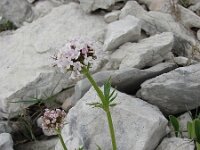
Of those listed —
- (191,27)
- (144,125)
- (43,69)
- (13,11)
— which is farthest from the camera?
(13,11)

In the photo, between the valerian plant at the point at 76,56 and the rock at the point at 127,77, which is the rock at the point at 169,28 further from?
the valerian plant at the point at 76,56

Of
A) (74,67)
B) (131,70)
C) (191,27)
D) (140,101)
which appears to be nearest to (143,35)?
(191,27)

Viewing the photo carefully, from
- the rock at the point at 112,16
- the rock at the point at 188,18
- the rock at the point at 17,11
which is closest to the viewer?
the rock at the point at 188,18

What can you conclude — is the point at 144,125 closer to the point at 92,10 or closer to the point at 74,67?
the point at 74,67

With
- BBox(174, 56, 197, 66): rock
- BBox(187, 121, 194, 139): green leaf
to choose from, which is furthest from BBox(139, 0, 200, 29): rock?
BBox(187, 121, 194, 139): green leaf

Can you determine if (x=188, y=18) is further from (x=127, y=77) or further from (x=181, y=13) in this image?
(x=127, y=77)

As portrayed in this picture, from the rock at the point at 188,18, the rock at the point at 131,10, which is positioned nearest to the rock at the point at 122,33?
the rock at the point at 131,10

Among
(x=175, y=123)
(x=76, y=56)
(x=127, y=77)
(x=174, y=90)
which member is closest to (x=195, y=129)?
(x=175, y=123)
